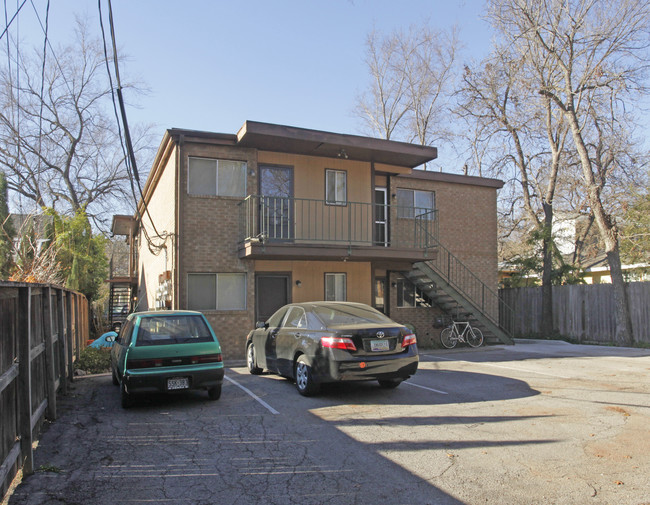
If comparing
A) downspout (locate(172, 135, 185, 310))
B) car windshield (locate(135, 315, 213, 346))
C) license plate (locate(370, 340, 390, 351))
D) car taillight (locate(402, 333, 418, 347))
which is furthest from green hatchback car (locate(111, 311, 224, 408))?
downspout (locate(172, 135, 185, 310))

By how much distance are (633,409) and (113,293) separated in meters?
24.6

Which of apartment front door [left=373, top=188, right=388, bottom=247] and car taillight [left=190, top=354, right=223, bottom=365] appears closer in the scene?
car taillight [left=190, top=354, right=223, bottom=365]

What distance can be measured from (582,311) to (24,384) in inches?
721

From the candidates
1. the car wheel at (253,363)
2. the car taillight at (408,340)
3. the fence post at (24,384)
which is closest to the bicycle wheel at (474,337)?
the car wheel at (253,363)

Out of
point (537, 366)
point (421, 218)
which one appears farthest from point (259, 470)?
point (421, 218)

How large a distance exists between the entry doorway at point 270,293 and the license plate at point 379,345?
274 inches

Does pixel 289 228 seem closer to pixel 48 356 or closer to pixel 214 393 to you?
pixel 214 393

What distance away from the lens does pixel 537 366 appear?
38.3 ft

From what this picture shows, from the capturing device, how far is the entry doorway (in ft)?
47.6

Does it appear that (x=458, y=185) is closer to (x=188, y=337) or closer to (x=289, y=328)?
(x=289, y=328)

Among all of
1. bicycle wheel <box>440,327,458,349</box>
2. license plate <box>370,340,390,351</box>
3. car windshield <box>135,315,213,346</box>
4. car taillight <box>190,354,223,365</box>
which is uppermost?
car windshield <box>135,315,213,346</box>

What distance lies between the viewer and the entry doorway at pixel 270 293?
14.5m

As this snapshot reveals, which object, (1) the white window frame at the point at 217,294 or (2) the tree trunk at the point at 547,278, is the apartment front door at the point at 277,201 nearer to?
(1) the white window frame at the point at 217,294

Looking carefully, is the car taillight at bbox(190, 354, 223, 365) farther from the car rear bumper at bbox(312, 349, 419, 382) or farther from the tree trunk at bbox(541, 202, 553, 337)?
the tree trunk at bbox(541, 202, 553, 337)
